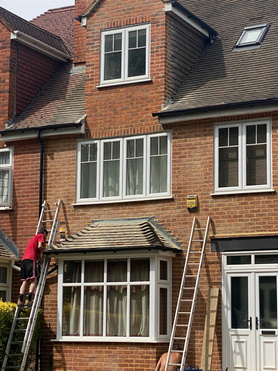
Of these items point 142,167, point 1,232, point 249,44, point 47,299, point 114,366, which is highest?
point 249,44

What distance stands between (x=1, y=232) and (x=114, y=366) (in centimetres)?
522

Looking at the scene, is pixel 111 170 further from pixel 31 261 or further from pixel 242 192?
pixel 242 192

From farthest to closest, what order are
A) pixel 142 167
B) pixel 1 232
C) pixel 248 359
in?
pixel 1 232 → pixel 142 167 → pixel 248 359

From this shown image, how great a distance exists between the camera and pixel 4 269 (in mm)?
20531

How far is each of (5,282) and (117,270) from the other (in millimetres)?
3577

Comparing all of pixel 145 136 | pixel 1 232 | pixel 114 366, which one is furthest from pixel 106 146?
pixel 114 366

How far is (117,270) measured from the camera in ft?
61.2

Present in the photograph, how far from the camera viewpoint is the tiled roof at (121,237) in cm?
1809

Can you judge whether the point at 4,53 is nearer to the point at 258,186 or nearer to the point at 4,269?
the point at 4,269

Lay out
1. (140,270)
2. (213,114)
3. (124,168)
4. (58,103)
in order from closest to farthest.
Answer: (140,270) → (213,114) → (124,168) → (58,103)

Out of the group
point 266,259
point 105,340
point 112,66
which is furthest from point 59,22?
point 266,259

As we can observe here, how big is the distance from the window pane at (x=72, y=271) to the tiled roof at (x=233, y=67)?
430 cm

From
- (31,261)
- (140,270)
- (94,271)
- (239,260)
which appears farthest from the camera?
(31,261)

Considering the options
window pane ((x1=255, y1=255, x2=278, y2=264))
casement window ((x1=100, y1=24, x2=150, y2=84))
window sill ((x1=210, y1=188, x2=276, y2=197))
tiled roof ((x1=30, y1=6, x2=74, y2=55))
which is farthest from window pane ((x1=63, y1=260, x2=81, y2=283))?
tiled roof ((x1=30, y1=6, x2=74, y2=55))
